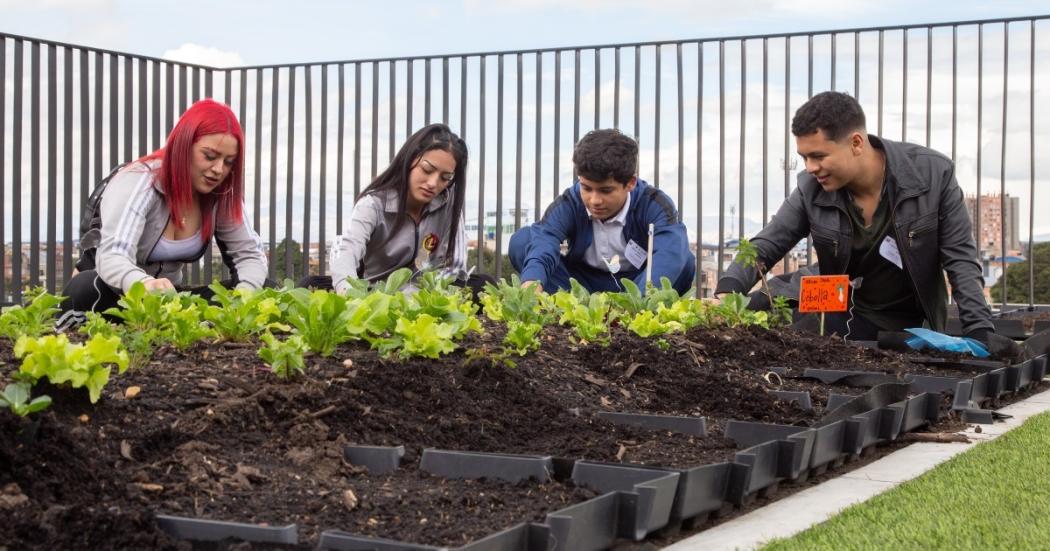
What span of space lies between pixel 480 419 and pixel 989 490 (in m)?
1.24

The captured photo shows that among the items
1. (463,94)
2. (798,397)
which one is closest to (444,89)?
(463,94)

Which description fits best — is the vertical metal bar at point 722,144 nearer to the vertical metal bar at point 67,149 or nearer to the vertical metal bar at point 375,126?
the vertical metal bar at point 375,126

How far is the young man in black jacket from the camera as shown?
469 centimetres

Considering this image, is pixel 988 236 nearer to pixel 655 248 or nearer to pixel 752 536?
pixel 655 248

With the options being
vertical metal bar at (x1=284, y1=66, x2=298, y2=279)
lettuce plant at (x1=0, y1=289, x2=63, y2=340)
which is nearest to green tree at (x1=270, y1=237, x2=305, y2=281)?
vertical metal bar at (x1=284, y1=66, x2=298, y2=279)

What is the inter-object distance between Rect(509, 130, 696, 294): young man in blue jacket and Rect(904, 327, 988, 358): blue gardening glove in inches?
48.0

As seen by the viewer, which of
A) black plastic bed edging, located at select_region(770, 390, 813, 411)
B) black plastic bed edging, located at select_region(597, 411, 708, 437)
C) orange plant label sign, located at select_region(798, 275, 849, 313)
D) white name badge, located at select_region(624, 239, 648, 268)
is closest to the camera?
black plastic bed edging, located at select_region(597, 411, 708, 437)

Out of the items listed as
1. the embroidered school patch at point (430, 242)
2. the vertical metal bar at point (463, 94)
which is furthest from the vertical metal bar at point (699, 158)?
the embroidered school patch at point (430, 242)

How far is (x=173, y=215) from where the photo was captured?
15.0 ft

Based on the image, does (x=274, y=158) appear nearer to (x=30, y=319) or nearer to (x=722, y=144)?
(x=722, y=144)

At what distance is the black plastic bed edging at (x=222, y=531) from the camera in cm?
162

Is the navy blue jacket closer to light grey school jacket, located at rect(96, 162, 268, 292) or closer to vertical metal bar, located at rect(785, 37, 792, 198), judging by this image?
light grey school jacket, located at rect(96, 162, 268, 292)

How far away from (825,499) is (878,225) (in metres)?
2.76

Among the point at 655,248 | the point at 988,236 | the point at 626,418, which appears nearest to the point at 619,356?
the point at 626,418
